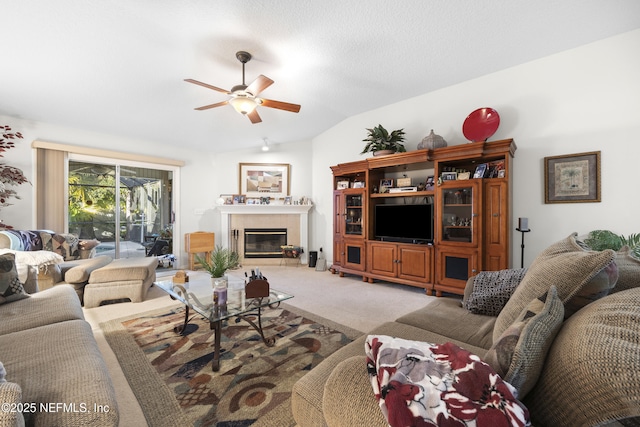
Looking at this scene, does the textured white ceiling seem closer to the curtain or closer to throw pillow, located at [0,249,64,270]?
the curtain

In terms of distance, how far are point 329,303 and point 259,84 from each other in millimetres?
2501

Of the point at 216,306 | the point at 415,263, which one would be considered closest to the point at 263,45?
the point at 216,306

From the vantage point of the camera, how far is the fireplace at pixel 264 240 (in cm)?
562

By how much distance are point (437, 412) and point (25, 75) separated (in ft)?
14.3

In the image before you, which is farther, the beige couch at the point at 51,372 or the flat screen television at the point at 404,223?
the flat screen television at the point at 404,223

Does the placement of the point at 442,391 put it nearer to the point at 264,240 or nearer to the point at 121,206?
the point at 264,240

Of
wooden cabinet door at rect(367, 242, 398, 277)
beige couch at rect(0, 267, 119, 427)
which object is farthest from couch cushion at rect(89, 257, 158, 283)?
wooden cabinet door at rect(367, 242, 398, 277)

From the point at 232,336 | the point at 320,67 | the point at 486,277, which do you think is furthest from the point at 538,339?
the point at 320,67

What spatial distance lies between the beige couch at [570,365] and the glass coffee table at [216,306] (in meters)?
0.99

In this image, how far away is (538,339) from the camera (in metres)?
0.71

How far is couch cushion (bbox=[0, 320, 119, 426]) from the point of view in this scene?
85 centimetres

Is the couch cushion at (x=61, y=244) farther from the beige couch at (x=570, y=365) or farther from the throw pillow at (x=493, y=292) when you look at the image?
the throw pillow at (x=493, y=292)

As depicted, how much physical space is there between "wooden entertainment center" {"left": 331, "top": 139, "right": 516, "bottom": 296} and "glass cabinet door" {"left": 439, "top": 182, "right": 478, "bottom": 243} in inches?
0.4

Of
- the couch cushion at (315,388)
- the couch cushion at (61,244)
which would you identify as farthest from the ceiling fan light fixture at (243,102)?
the couch cushion at (61,244)
